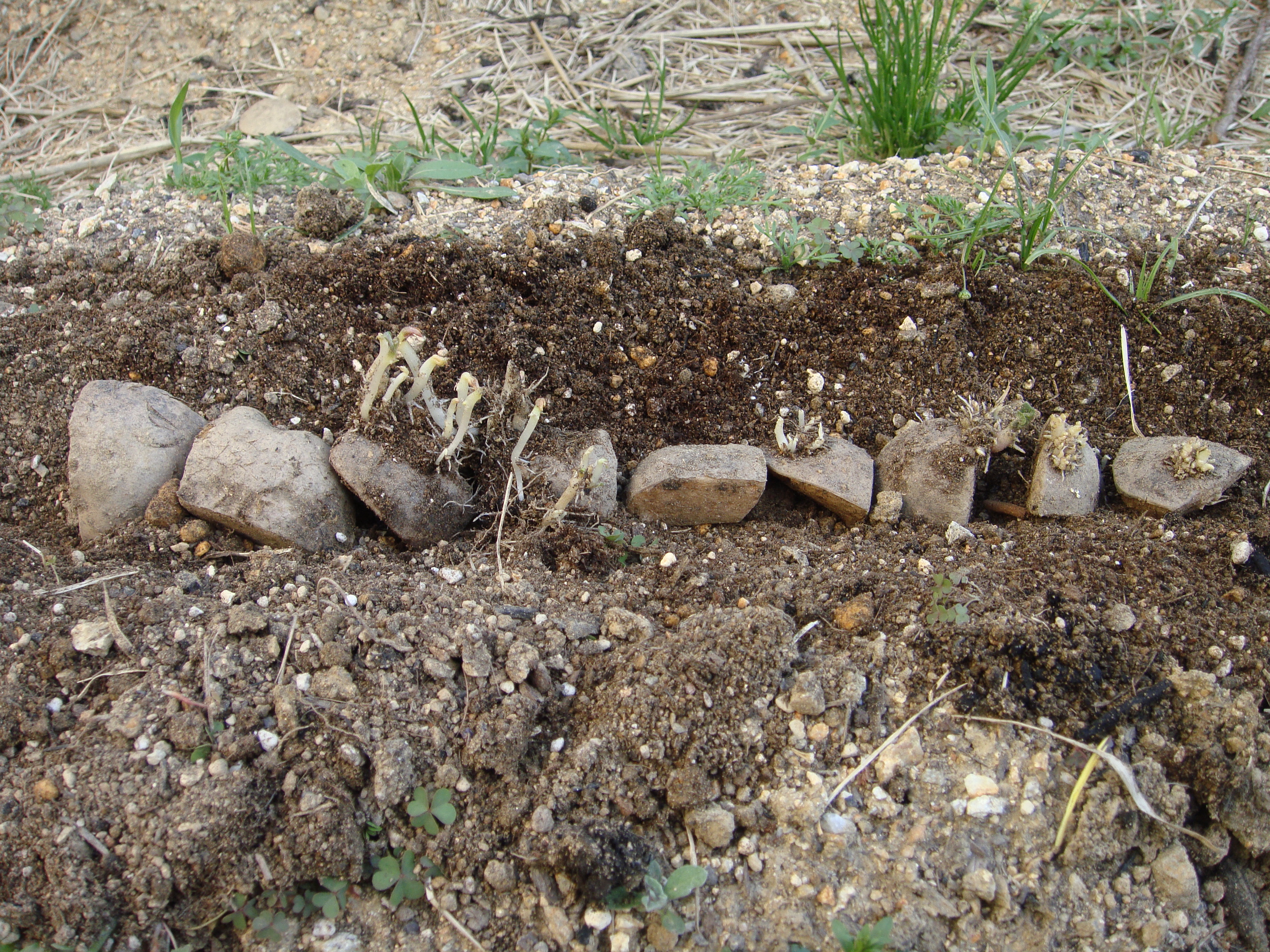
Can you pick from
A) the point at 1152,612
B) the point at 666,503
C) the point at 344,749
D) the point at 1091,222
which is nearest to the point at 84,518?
the point at 344,749

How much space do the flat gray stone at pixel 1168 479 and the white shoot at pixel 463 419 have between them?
1.67 m

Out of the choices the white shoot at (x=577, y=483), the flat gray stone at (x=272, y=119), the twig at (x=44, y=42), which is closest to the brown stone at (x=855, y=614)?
the white shoot at (x=577, y=483)

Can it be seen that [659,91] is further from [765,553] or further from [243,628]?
[243,628]

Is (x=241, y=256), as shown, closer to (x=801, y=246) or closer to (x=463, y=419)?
(x=463, y=419)

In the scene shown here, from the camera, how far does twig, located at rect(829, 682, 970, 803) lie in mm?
1442

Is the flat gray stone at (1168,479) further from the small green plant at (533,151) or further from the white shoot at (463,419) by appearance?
the small green plant at (533,151)

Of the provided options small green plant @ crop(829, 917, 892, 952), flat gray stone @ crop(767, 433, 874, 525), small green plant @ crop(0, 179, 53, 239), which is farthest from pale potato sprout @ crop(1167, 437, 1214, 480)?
small green plant @ crop(0, 179, 53, 239)

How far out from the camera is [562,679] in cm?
161

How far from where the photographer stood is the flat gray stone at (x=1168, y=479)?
79.4 inches

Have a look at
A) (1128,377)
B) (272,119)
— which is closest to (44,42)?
(272,119)

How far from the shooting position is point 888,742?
4.90ft

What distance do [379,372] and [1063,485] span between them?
5.69 feet

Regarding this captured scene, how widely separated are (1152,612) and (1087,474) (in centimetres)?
51

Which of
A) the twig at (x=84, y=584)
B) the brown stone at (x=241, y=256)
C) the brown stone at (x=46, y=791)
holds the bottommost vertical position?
the brown stone at (x=46, y=791)
